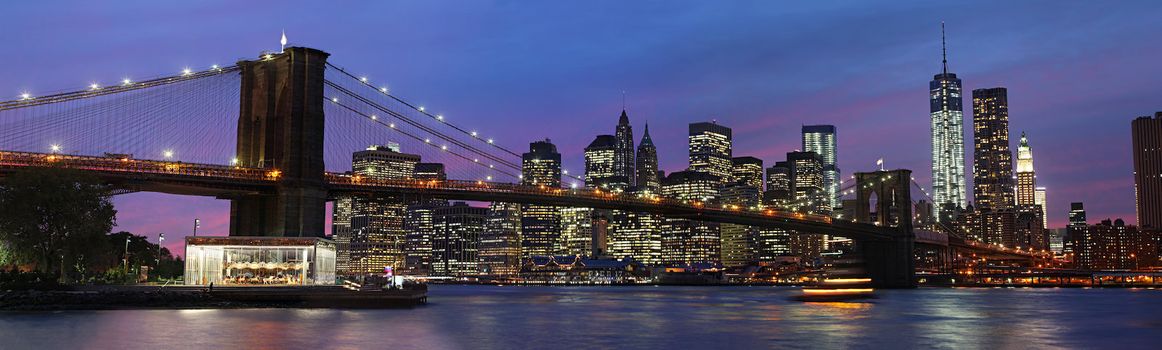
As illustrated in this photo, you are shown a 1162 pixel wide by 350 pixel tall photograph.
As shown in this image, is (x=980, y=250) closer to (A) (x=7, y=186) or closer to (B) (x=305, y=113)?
(B) (x=305, y=113)

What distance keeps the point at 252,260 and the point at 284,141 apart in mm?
9109

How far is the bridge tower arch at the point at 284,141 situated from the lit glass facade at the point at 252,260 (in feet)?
9.23

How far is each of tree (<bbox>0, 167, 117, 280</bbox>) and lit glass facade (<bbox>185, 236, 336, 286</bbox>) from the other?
5.95 m

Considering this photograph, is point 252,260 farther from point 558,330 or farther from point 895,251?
point 895,251

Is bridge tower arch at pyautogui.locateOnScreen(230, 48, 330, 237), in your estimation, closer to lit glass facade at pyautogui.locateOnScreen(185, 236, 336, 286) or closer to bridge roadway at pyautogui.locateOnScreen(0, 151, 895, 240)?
bridge roadway at pyautogui.locateOnScreen(0, 151, 895, 240)

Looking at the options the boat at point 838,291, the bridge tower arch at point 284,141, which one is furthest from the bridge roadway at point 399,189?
the boat at point 838,291

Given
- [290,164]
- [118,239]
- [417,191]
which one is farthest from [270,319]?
[118,239]

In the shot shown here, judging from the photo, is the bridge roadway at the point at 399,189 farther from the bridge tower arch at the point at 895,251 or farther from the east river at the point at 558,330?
the east river at the point at 558,330

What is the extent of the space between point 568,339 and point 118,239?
75.0m

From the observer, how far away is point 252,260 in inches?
2753

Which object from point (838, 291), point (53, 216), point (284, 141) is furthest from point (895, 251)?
point (53, 216)

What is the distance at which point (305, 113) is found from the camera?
73.8 m

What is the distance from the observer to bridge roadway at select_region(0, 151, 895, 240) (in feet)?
229

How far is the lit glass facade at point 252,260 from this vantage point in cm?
6919
